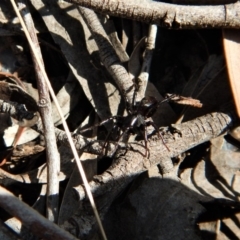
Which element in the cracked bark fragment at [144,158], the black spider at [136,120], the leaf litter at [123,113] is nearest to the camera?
the cracked bark fragment at [144,158]

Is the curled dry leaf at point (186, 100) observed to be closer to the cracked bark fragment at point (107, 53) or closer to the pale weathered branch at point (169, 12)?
the cracked bark fragment at point (107, 53)

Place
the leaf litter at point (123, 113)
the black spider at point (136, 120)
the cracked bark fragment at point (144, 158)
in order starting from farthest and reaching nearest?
the black spider at point (136, 120) < the leaf litter at point (123, 113) < the cracked bark fragment at point (144, 158)

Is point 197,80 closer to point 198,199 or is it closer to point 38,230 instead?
point 198,199

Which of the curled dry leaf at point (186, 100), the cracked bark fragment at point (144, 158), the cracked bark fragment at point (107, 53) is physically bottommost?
the cracked bark fragment at point (144, 158)

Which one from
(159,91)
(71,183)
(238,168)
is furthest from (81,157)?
(238,168)

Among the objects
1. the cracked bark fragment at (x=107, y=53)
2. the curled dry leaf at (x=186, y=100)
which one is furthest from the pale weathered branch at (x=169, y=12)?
the curled dry leaf at (x=186, y=100)
